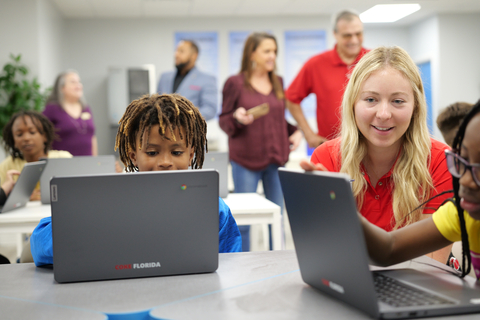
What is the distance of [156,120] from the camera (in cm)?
133

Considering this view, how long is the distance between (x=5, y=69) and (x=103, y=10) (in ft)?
6.59

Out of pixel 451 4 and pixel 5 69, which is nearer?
pixel 5 69

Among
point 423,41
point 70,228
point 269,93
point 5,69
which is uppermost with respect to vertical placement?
point 423,41

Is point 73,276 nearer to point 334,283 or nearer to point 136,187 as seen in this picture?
point 136,187

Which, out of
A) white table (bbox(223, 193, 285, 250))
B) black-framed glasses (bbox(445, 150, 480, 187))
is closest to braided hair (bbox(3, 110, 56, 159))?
white table (bbox(223, 193, 285, 250))

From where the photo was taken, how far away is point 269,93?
3.01 m

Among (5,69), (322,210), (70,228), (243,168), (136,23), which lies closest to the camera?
(322,210)

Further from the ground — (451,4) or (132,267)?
(451,4)

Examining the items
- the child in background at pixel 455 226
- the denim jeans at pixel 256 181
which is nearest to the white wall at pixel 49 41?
the denim jeans at pixel 256 181

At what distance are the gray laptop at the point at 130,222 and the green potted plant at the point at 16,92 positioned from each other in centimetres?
483

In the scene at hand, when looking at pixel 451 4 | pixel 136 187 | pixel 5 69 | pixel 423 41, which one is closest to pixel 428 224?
pixel 136 187

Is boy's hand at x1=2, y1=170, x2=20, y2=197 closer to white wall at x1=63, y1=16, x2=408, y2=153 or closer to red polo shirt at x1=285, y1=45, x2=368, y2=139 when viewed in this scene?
red polo shirt at x1=285, y1=45, x2=368, y2=139

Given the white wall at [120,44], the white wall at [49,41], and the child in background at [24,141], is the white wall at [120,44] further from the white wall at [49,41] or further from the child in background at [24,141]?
the child in background at [24,141]

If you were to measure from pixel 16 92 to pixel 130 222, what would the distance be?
506cm
